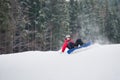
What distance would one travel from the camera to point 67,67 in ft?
28.9

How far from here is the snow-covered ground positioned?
25.1 feet

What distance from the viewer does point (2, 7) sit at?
2808 centimetres

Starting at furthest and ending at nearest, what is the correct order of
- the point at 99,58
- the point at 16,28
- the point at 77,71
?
the point at 16,28, the point at 99,58, the point at 77,71

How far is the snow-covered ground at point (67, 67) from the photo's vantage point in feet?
25.1

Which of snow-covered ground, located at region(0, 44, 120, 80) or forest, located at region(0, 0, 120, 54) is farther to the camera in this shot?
forest, located at region(0, 0, 120, 54)

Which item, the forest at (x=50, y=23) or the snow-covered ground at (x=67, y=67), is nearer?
the snow-covered ground at (x=67, y=67)

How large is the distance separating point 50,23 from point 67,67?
2924cm

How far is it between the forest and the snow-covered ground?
1871 centimetres

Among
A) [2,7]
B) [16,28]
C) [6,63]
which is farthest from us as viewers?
[16,28]

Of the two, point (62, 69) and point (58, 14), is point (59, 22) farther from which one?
point (62, 69)

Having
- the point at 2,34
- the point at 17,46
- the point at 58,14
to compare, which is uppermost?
the point at 58,14

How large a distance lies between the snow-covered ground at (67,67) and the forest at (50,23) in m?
18.7

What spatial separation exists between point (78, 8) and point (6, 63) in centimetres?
4077

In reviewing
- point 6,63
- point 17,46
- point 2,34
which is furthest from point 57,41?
point 6,63
